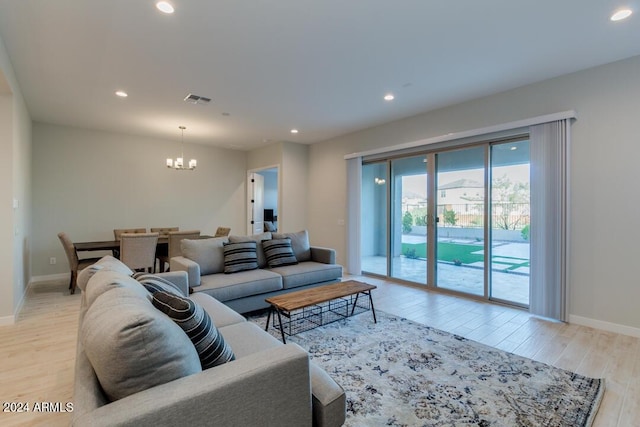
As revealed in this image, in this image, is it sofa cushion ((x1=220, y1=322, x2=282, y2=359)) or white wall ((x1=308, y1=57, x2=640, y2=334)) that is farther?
white wall ((x1=308, y1=57, x2=640, y2=334))

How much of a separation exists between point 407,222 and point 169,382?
4833mm

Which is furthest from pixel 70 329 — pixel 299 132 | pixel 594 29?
pixel 594 29

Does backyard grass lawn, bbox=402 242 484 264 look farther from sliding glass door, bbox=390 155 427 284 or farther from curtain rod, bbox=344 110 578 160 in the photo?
curtain rod, bbox=344 110 578 160

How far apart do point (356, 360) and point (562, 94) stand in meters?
3.84

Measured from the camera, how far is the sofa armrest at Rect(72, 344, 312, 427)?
37.1 inches

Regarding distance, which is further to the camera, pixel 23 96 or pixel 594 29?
pixel 23 96

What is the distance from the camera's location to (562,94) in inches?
143

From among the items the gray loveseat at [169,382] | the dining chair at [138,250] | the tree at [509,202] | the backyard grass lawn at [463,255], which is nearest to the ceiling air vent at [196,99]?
the dining chair at [138,250]

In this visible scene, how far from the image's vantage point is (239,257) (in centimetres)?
392

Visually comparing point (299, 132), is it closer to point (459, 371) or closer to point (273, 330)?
point (273, 330)

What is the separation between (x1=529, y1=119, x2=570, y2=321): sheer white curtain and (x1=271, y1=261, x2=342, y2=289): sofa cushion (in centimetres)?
252

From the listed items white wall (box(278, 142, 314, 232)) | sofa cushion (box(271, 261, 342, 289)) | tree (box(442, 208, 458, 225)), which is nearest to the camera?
sofa cushion (box(271, 261, 342, 289))

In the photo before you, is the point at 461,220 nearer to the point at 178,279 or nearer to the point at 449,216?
the point at 449,216

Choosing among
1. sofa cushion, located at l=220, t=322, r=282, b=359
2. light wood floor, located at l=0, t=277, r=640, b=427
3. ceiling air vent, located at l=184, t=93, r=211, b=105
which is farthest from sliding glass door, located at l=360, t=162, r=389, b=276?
sofa cushion, located at l=220, t=322, r=282, b=359
